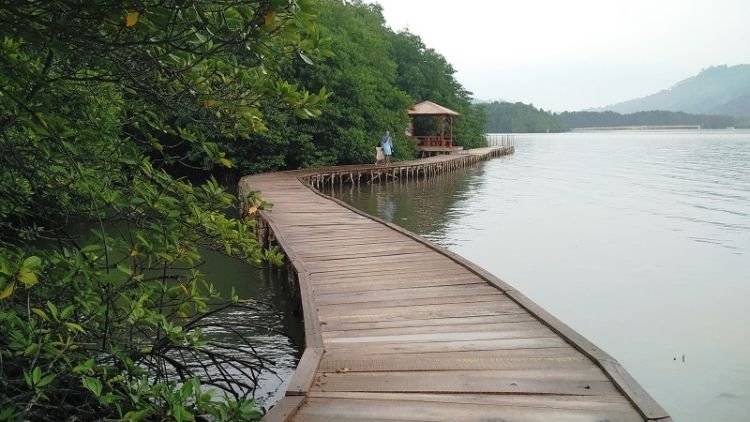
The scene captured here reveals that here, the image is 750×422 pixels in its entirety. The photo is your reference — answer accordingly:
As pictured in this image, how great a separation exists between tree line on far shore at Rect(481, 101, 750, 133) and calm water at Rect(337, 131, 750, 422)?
Result: 119 meters

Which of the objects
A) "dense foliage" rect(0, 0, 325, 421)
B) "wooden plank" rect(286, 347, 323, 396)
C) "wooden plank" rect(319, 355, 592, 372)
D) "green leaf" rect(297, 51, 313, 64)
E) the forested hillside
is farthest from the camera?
the forested hillside

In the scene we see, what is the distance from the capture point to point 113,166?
11.1ft

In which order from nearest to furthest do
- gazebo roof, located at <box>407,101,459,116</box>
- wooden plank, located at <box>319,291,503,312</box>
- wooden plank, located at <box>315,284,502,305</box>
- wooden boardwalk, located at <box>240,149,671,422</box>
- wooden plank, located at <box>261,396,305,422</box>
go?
1. wooden plank, located at <box>261,396,305,422</box>
2. wooden boardwalk, located at <box>240,149,671,422</box>
3. wooden plank, located at <box>319,291,503,312</box>
4. wooden plank, located at <box>315,284,502,305</box>
5. gazebo roof, located at <box>407,101,459,116</box>

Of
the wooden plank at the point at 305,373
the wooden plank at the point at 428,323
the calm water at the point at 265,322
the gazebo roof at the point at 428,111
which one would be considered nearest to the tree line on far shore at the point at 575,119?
the gazebo roof at the point at 428,111

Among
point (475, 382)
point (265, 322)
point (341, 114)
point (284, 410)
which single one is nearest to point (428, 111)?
point (341, 114)

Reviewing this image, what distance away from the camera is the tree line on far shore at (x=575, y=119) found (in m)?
144

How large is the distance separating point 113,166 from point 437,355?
2.40 metres

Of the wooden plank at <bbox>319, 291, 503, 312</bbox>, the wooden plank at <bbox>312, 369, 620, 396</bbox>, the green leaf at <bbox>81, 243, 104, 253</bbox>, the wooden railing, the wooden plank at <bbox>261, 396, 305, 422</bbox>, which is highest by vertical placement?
the wooden railing

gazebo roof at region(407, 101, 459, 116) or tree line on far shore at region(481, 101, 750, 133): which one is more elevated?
tree line on far shore at region(481, 101, 750, 133)

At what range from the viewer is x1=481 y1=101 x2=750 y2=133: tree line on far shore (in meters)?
144

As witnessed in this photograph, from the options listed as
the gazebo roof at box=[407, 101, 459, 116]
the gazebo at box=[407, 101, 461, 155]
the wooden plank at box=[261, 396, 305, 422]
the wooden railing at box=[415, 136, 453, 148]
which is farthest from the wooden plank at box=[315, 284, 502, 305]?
the wooden railing at box=[415, 136, 453, 148]

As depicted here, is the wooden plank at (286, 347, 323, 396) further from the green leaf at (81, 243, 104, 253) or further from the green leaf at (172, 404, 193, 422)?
the green leaf at (81, 243, 104, 253)

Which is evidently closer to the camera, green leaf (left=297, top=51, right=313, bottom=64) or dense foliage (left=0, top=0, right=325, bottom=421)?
dense foliage (left=0, top=0, right=325, bottom=421)

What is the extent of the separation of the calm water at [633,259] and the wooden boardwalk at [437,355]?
2033 millimetres
